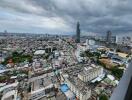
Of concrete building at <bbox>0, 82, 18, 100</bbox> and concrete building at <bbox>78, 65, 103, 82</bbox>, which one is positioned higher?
concrete building at <bbox>78, 65, 103, 82</bbox>

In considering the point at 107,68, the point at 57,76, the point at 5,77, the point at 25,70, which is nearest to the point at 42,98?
the point at 57,76

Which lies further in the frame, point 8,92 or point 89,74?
point 89,74

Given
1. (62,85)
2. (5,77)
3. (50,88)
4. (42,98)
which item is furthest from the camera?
(5,77)

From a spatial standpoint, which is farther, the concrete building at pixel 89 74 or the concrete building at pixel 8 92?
the concrete building at pixel 89 74

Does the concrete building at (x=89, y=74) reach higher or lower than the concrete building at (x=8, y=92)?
higher

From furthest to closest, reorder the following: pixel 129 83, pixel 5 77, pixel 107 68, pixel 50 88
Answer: pixel 107 68 < pixel 5 77 < pixel 50 88 < pixel 129 83

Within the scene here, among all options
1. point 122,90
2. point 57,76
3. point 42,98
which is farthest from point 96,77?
point 122,90

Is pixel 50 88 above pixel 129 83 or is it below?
below

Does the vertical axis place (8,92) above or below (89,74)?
below

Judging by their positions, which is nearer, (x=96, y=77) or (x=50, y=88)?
(x=50, y=88)

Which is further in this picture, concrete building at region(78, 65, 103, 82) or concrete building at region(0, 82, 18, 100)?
concrete building at region(78, 65, 103, 82)

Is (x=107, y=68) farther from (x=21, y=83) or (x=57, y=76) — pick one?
(x=21, y=83)
